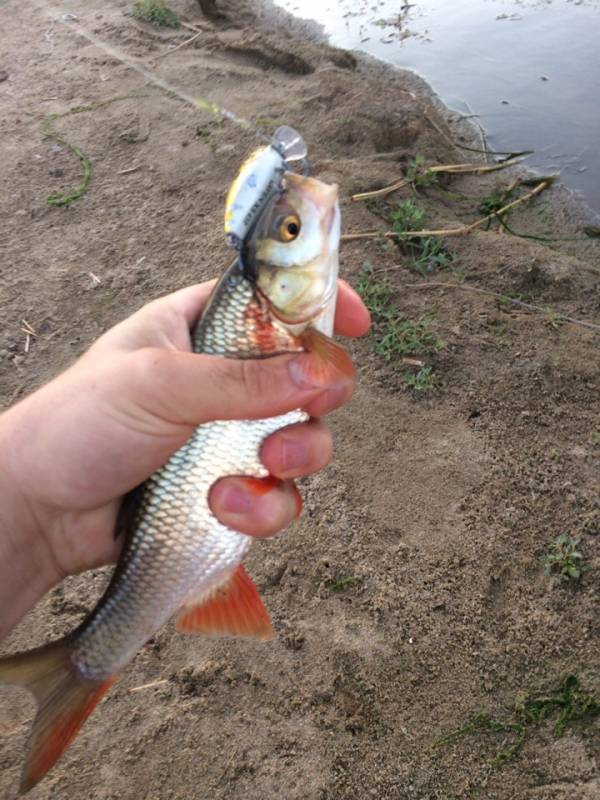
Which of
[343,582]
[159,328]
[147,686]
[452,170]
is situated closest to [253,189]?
[159,328]

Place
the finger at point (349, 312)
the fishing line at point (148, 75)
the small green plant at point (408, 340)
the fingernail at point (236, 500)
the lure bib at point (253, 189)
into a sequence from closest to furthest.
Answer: the lure bib at point (253, 189)
the fingernail at point (236, 500)
the finger at point (349, 312)
the small green plant at point (408, 340)
the fishing line at point (148, 75)

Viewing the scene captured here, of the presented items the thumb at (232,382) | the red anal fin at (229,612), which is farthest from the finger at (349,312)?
the red anal fin at (229,612)

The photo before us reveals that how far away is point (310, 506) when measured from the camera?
3244 mm

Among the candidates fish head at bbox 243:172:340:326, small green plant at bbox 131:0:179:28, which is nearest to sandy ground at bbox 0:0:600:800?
fish head at bbox 243:172:340:326

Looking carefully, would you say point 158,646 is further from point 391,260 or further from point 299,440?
point 391,260

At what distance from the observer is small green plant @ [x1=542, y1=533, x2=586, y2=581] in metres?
2.85

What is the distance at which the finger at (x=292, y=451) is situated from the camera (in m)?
2.17

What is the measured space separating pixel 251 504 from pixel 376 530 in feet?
3.69

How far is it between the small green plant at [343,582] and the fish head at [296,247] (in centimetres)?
139

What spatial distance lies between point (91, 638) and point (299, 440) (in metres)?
0.86

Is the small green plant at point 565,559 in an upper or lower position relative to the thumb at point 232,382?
lower

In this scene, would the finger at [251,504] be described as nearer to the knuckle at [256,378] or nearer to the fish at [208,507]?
the fish at [208,507]

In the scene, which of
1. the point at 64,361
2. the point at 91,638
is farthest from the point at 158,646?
the point at 64,361

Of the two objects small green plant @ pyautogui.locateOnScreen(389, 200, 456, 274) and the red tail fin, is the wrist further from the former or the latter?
small green plant @ pyautogui.locateOnScreen(389, 200, 456, 274)
